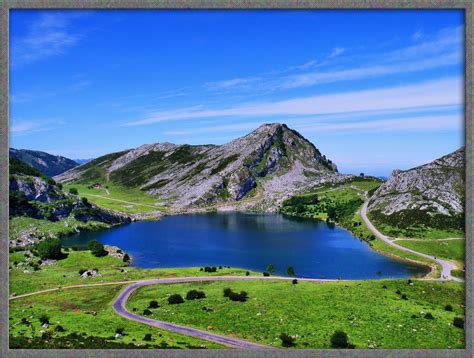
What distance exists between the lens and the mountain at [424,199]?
7850cm

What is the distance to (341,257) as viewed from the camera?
71.9 m

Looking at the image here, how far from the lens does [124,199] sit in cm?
17075

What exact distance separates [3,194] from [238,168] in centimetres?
15708

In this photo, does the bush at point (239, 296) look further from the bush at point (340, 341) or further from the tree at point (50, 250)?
the tree at point (50, 250)

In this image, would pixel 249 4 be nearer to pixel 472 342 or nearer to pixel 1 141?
pixel 1 141

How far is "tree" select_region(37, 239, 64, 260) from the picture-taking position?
63237 mm

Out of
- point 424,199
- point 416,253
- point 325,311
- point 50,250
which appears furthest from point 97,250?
point 424,199

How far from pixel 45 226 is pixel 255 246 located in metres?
46.7

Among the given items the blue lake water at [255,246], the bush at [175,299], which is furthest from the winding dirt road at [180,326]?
the blue lake water at [255,246]

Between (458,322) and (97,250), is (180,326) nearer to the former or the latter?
(458,322)

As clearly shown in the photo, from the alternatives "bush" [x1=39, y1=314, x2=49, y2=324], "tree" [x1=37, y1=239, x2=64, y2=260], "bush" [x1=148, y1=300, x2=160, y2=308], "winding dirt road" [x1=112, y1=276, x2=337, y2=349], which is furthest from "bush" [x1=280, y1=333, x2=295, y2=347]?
"tree" [x1=37, y1=239, x2=64, y2=260]

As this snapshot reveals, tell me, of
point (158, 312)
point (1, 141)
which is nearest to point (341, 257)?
point (158, 312)

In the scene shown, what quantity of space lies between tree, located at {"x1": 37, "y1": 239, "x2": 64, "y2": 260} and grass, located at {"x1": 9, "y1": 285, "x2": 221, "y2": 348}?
21.1 m

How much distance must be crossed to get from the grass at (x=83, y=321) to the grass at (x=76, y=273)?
15.9ft
